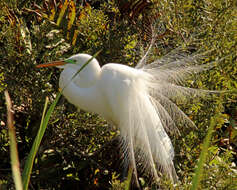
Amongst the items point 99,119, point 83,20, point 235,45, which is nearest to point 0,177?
point 99,119

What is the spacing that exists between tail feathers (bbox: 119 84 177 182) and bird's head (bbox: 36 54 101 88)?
0.95ft

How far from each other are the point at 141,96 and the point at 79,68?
1.40 feet

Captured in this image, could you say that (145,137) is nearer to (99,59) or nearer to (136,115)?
(136,115)

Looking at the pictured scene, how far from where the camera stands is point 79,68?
2408 millimetres

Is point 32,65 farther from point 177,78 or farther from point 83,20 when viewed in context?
point 177,78

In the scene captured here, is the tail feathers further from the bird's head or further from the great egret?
the bird's head

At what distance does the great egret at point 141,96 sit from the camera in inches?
89.1

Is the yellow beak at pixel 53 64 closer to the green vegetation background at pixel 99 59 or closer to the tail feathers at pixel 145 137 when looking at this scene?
the green vegetation background at pixel 99 59

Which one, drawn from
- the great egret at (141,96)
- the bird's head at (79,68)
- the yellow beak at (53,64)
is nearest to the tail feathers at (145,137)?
the great egret at (141,96)

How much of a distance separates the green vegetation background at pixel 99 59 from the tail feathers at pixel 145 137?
0.10 metres

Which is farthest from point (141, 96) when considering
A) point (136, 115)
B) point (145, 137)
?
point (145, 137)

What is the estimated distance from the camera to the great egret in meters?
2.26

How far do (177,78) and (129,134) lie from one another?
17.5 inches

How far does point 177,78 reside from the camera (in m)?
2.33
